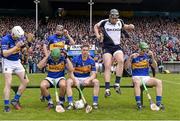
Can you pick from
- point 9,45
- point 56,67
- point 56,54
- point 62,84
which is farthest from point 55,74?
point 9,45

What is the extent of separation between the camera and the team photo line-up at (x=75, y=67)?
38.1 feet

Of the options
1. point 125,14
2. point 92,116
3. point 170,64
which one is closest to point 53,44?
point 92,116

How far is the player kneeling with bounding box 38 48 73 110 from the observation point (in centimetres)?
1193

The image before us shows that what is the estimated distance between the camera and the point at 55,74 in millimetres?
12094

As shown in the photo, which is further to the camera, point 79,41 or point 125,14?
point 125,14

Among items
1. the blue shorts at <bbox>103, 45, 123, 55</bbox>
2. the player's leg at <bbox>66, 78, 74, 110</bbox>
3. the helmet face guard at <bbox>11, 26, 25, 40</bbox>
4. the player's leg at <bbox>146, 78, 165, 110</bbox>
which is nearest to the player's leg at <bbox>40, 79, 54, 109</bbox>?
the player's leg at <bbox>66, 78, 74, 110</bbox>

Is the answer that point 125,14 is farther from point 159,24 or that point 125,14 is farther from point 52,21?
point 52,21

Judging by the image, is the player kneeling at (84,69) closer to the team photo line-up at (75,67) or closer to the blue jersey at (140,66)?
the team photo line-up at (75,67)

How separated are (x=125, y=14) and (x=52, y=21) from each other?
8.39 m

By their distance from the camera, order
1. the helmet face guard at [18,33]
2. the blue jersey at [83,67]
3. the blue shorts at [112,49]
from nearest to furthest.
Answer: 1. the helmet face guard at [18,33]
2. the blue jersey at [83,67]
3. the blue shorts at [112,49]

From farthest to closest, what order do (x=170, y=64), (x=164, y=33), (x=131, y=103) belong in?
(x=164, y=33)
(x=170, y=64)
(x=131, y=103)

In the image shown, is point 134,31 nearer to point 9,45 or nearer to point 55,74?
point 55,74

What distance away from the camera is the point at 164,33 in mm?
44312

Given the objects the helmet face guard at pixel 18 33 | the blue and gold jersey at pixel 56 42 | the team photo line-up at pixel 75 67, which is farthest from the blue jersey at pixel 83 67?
the helmet face guard at pixel 18 33
